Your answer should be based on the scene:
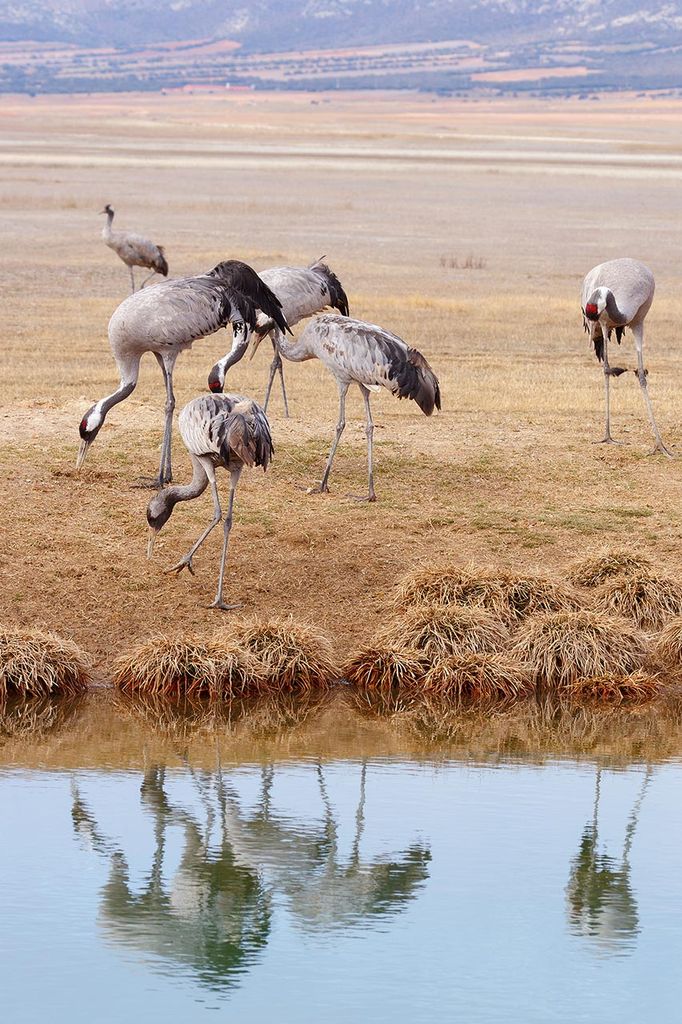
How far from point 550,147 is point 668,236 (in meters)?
49.2

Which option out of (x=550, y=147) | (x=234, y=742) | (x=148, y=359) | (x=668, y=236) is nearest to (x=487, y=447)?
(x=234, y=742)

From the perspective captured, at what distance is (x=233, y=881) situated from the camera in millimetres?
6840

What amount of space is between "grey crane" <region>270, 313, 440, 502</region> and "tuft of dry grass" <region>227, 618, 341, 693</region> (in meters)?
2.35

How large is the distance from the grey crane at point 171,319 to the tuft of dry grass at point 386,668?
289cm

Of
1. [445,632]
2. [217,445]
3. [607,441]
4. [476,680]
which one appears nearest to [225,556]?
[217,445]

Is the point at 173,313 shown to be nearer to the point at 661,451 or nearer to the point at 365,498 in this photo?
the point at 365,498

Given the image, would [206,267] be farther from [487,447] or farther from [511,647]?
[511,647]

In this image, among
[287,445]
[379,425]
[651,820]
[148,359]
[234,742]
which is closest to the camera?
[651,820]

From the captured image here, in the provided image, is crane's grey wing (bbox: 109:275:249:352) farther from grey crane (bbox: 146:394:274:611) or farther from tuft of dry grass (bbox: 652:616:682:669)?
tuft of dry grass (bbox: 652:616:682:669)

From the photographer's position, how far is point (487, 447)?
13.1 metres

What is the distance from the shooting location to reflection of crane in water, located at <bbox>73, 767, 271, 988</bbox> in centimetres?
619

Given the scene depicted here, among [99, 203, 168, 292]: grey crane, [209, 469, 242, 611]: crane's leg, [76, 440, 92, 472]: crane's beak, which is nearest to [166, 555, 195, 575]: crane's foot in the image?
[209, 469, 242, 611]: crane's leg

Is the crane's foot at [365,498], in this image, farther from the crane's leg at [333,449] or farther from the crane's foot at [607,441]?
the crane's foot at [607,441]

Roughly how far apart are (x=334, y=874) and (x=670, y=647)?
137 inches
